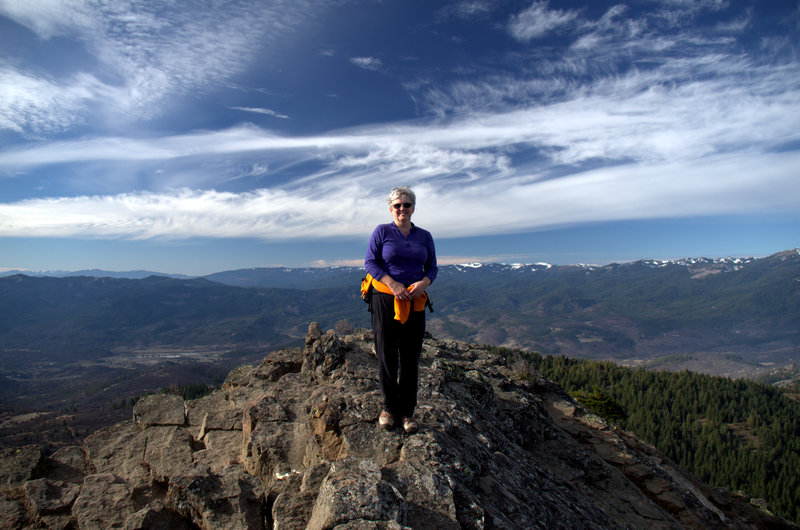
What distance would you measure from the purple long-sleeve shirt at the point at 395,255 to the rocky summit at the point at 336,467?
319 centimetres

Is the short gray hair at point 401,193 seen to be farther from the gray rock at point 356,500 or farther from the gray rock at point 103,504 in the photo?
the gray rock at point 103,504

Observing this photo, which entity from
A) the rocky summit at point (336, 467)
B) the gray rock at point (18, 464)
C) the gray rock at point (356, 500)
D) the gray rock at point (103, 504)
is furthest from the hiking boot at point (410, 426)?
the gray rock at point (18, 464)

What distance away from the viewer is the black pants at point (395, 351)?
7.56 metres

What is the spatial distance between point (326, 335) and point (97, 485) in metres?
7.19

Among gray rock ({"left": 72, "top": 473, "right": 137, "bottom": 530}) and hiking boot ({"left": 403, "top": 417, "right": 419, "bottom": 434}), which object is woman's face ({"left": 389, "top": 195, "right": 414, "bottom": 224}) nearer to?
hiking boot ({"left": 403, "top": 417, "right": 419, "bottom": 434})

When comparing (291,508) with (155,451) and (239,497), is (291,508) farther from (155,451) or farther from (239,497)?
(155,451)

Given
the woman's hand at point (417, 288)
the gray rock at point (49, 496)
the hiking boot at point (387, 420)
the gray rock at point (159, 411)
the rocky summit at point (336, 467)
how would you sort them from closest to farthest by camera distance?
the rocky summit at point (336, 467) → the woman's hand at point (417, 288) → the hiking boot at point (387, 420) → the gray rock at point (49, 496) → the gray rock at point (159, 411)

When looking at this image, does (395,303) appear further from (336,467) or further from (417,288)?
(336,467)

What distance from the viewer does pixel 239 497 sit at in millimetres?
7395

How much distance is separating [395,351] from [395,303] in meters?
1.14

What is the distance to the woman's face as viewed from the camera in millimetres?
7586

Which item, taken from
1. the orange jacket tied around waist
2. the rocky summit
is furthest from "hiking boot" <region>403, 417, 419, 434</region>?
the orange jacket tied around waist

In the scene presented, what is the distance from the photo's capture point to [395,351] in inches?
308

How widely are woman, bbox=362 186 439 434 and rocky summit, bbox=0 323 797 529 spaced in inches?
27.4
